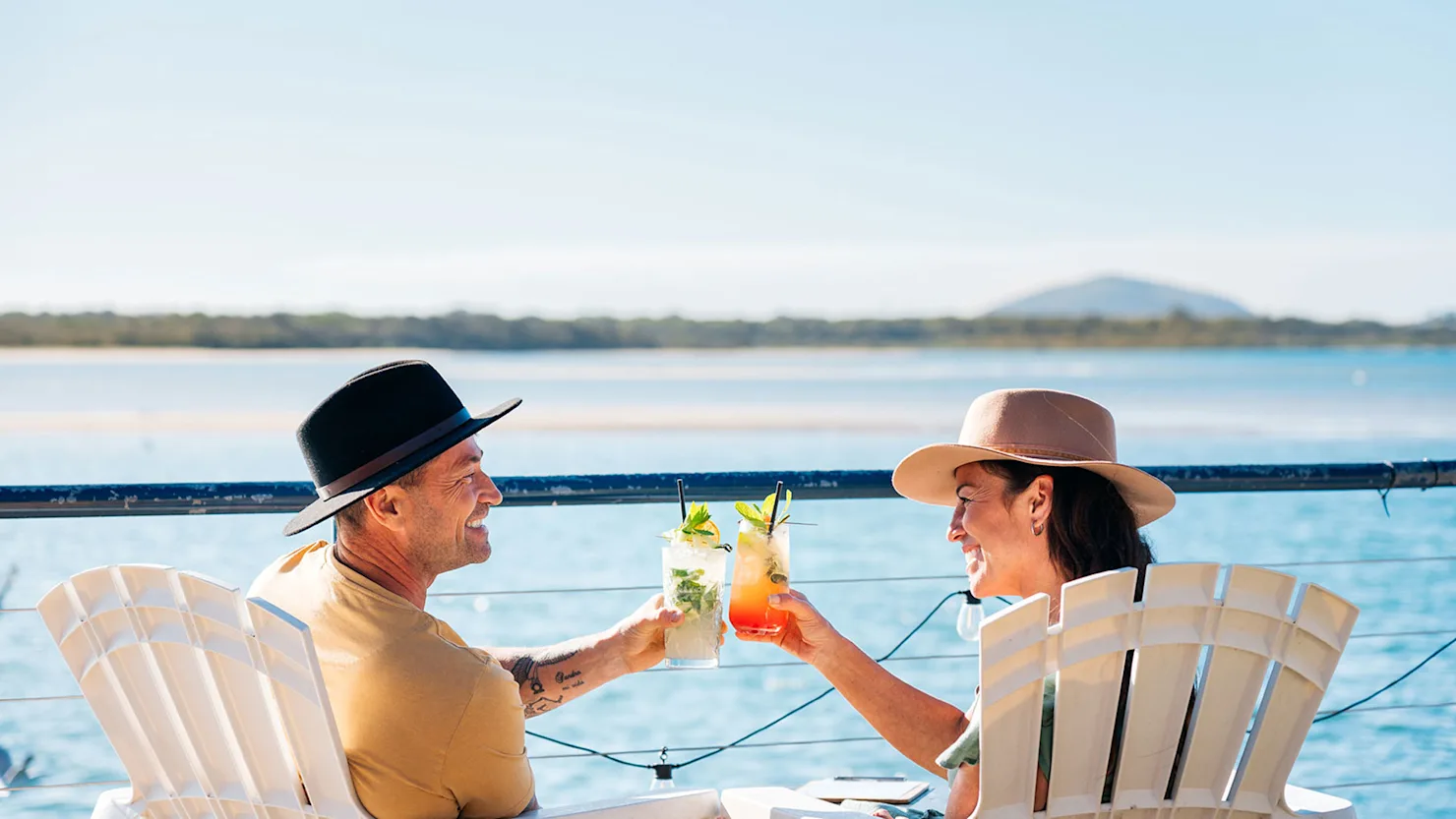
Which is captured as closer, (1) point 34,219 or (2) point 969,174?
(2) point 969,174

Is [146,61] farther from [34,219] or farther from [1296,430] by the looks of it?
[1296,430]

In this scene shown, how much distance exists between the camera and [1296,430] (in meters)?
28.7

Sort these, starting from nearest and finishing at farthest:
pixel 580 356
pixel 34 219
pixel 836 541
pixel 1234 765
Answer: pixel 1234 765
pixel 836 541
pixel 580 356
pixel 34 219

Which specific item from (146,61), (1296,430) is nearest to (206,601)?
(1296,430)

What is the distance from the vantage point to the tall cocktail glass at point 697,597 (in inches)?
105

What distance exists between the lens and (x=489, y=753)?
2160mm

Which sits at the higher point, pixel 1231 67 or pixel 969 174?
pixel 1231 67

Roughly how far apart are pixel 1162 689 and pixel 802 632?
0.72 meters

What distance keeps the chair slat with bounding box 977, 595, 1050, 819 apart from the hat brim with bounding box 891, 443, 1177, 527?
1.57ft

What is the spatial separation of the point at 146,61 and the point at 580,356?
24174 millimetres

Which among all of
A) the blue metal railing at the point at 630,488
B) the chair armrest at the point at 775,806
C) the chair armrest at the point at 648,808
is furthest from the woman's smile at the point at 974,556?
the blue metal railing at the point at 630,488

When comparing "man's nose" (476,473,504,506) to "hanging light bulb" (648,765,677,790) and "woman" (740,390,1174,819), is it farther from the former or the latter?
"hanging light bulb" (648,765,677,790)

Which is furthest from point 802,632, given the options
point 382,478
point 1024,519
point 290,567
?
point 290,567

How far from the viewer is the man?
7.02 feet
